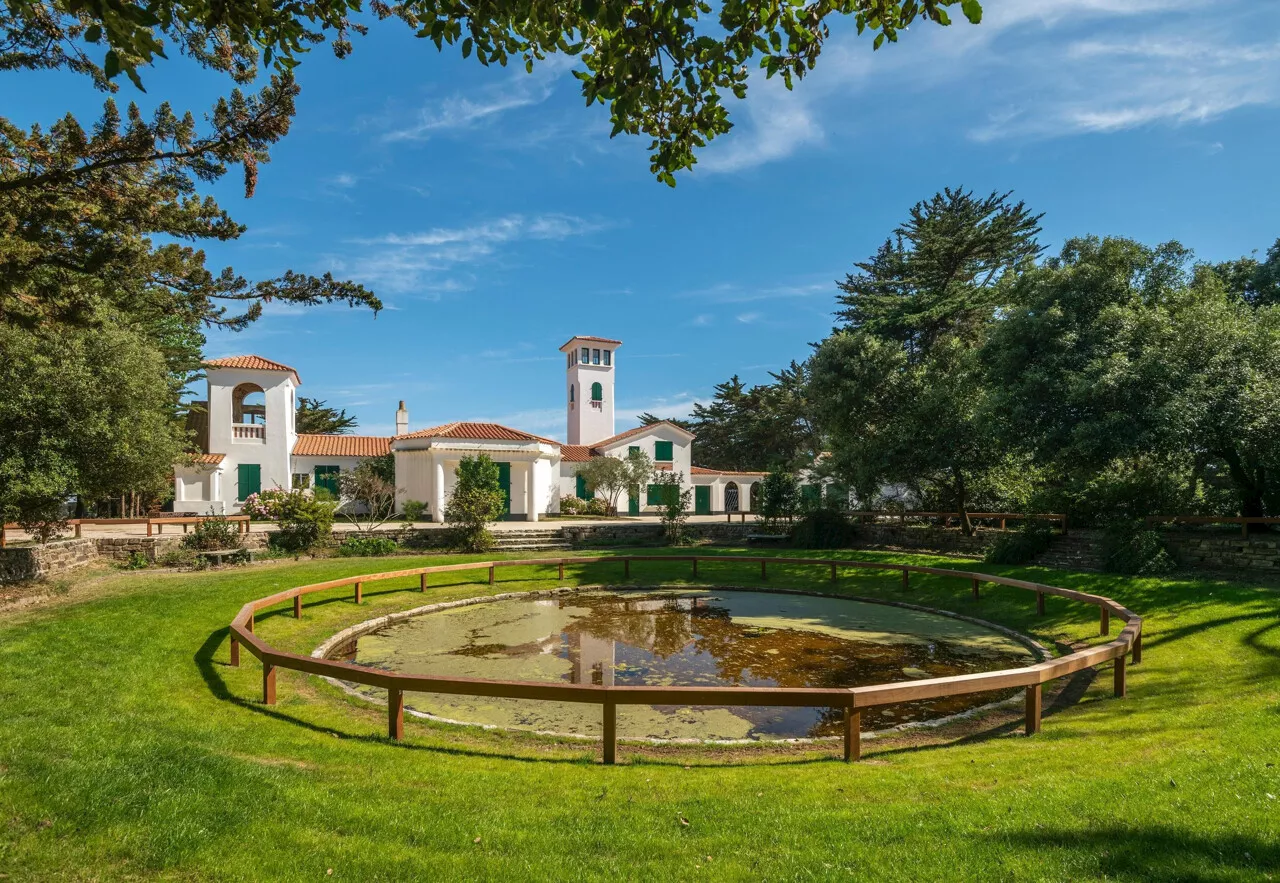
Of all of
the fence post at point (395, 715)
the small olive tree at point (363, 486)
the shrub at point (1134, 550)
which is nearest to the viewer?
the fence post at point (395, 715)

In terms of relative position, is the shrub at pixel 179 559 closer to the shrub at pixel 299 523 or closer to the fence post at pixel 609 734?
the shrub at pixel 299 523

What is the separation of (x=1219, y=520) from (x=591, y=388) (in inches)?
1139

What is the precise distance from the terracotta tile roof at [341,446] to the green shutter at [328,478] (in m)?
0.59

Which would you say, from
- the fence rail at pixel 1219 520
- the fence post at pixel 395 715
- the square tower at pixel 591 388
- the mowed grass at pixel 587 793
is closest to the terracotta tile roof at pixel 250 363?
the square tower at pixel 591 388

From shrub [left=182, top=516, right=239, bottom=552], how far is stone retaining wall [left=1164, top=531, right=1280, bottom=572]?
2108 cm

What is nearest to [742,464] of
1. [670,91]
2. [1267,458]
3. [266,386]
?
[266,386]

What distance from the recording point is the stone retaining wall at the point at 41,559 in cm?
1275

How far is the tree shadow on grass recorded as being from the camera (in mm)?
3072

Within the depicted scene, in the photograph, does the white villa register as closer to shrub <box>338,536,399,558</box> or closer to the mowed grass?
shrub <box>338,536,399,558</box>

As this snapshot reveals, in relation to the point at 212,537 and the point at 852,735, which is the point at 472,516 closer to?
the point at 212,537

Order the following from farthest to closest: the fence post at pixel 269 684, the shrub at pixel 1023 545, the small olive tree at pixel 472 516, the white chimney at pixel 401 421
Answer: the white chimney at pixel 401 421, the small olive tree at pixel 472 516, the shrub at pixel 1023 545, the fence post at pixel 269 684

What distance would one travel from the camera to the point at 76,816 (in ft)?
11.9

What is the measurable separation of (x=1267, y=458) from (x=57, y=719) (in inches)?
714

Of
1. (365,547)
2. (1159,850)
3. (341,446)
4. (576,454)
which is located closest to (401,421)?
(341,446)
